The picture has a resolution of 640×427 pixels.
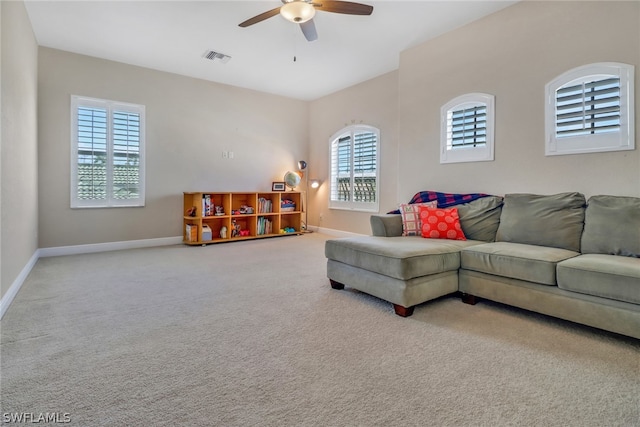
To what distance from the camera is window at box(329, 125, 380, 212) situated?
18.4 feet

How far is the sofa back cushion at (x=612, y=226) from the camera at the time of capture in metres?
2.34

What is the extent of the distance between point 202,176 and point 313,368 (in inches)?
188

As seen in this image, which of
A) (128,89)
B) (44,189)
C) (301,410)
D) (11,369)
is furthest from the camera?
(128,89)

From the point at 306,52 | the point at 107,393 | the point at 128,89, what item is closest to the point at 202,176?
the point at 128,89

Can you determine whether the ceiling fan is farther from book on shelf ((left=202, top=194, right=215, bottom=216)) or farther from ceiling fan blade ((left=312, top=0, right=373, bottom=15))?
book on shelf ((left=202, top=194, right=215, bottom=216))

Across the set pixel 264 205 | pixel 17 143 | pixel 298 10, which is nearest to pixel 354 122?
pixel 264 205

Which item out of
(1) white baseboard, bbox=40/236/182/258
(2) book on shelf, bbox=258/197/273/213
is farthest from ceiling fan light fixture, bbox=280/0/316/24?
(1) white baseboard, bbox=40/236/182/258

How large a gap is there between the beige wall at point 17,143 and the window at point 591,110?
4619mm

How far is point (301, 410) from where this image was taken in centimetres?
137

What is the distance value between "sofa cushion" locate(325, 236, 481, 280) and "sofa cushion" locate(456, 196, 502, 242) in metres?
0.21

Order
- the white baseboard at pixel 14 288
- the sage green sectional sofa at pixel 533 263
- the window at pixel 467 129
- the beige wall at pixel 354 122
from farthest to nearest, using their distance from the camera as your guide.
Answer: the beige wall at pixel 354 122 → the window at pixel 467 129 → the white baseboard at pixel 14 288 → the sage green sectional sofa at pixel 533 263

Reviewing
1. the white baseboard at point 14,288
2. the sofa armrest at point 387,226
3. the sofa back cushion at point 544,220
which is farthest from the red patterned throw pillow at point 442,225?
the white baseboard at point 14,288

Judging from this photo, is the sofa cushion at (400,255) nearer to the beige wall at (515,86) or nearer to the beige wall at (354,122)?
the beige wall at (515,86)

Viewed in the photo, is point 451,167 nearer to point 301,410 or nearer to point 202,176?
point 301,410
